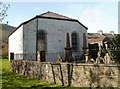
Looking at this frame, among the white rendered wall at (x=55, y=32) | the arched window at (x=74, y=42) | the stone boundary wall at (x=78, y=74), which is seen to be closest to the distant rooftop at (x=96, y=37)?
the arched window at (x=74, y=42)

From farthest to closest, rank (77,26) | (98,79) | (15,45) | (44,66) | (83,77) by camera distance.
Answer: (77,26), (15,45), (44,66), (83,77), (98,79)

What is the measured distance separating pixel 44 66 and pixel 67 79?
2.26 m

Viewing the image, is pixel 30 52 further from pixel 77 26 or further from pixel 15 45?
pixel 77 26

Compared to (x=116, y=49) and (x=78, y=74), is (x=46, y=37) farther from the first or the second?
(x=78, y=74)

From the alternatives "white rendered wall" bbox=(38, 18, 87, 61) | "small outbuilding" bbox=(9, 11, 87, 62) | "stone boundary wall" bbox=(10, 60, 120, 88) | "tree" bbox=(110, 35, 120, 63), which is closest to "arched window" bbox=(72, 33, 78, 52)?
"small outbuilding" bbox=(9, 11, 87, 62)

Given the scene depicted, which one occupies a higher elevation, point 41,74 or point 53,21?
point 53,21

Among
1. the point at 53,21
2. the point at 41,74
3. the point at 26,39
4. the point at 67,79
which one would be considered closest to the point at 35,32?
the point at 26,39

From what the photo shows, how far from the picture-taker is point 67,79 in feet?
27.9

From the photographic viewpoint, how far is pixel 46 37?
65.9ft

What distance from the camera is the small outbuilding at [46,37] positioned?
18.7m

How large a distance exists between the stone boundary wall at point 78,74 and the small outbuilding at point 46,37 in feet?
22.6

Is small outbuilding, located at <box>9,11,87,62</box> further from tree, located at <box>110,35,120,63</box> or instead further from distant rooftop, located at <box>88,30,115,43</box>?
distant rooftop, located at <box>88,30,115,43</box>

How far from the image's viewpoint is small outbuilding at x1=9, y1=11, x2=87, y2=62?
61.3ft

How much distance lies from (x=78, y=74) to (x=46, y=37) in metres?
12.7
